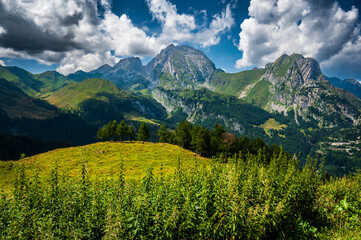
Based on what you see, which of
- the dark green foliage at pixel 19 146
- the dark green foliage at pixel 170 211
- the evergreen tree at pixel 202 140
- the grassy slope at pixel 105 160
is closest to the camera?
the dark green foliage at pixel 170 211

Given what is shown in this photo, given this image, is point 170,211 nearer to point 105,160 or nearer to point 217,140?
point 105,160

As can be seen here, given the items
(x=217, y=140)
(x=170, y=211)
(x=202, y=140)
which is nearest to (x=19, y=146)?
A: (x=202, y=140)

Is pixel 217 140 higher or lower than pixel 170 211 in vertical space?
lower

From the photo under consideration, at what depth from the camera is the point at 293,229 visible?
9.41m

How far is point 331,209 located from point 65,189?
16.7 m

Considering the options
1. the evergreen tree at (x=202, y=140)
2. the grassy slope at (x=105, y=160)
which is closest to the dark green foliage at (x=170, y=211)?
the grassy slope at (x=105, y=160)

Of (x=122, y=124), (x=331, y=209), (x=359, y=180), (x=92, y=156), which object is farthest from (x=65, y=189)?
(x=122, y=124)

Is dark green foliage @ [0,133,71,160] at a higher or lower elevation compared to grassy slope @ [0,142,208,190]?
lower

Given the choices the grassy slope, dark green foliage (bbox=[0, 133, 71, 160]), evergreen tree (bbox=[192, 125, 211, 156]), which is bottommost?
dark green foliage (bbox=[0, 133, 71, 160])

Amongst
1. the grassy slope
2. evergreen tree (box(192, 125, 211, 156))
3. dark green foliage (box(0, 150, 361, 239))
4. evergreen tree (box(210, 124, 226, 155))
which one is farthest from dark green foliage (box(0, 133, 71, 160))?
dark green foliage (box(0, 150, 361, 239))

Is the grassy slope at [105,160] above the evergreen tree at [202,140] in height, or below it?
below

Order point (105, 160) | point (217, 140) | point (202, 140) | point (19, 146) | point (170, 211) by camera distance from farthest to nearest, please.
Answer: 1. point (19, 146)
2. point (217, 140)
3. point (202, 140)
4. point (105, 160)
5. point (170, 211)

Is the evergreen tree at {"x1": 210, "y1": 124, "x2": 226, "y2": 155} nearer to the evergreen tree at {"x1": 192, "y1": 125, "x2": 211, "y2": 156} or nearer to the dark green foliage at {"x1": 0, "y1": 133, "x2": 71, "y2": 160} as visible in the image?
the evergreen tree at {"x1": 192, "y1": 125, "x2": 211, "y2": 156}

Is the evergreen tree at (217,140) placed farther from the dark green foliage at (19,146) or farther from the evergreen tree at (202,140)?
the dark green foliage at (19,146)
